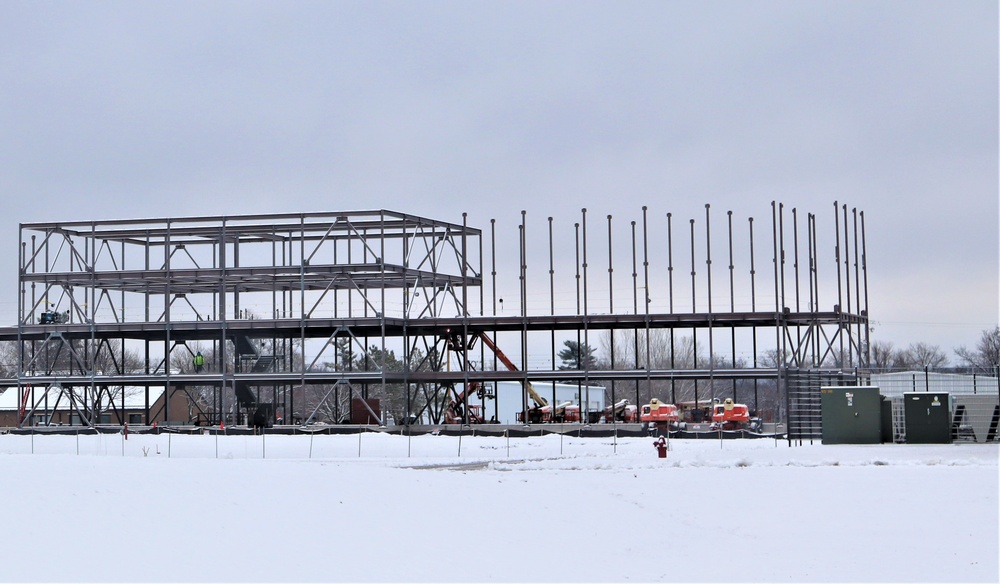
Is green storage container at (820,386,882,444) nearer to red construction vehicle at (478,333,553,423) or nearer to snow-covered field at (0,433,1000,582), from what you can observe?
snow-covered field at (0,433,1000,582)

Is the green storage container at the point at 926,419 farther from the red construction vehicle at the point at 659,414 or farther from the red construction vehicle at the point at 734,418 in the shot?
the red construction vehicle at the point at 659,414

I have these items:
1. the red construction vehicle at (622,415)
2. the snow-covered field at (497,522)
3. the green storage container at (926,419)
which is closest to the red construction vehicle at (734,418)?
the red construction vehicle at (622,415)

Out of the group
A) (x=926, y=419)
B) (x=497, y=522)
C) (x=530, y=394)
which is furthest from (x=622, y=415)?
(x=497, y=522)

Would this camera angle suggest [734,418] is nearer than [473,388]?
Yes

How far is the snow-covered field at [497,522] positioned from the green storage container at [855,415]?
22.1ft

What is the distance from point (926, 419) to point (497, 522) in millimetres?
21422

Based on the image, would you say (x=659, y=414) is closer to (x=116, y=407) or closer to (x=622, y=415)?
(x=622, y=415)

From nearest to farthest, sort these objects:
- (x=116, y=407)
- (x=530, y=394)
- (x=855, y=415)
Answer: (x=855, y=415) < (x=530, y=394) < (x=116, y=407)

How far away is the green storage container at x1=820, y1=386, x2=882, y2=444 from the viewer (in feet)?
133

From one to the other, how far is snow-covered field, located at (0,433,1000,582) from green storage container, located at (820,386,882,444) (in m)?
6.73

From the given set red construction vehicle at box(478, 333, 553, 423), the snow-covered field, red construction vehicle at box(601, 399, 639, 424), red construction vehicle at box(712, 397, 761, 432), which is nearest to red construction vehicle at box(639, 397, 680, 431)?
red construction vehicle at box(601, 399, 639, 424)

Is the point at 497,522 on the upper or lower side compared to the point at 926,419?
lower

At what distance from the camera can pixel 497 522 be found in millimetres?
23688

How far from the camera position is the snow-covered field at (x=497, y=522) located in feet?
60.6
